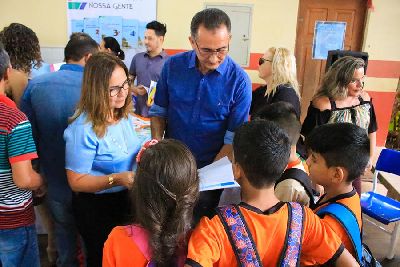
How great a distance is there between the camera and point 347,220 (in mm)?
1199

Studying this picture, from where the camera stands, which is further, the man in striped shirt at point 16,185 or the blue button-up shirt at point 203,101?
the blue button-up shirt at point 203,101

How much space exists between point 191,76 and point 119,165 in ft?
2.12

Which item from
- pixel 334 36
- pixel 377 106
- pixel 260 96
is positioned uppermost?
pixel 334 36

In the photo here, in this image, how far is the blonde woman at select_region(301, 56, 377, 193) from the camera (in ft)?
7.96

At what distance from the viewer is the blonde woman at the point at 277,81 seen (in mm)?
2668

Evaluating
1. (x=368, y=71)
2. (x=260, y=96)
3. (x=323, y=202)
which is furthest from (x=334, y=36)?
(x=323, y=202)

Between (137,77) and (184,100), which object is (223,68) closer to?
(184,100)

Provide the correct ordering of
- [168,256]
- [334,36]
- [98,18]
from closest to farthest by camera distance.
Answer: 1. [168,256]
2. [98,18]
3. [334,36]

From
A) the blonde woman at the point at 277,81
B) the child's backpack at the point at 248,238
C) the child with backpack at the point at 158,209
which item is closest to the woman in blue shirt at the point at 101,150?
the child with backpack at the point at 158,209

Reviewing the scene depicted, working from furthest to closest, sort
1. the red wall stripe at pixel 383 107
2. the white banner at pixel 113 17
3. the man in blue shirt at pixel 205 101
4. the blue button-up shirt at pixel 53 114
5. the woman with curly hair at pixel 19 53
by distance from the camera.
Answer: the red wall stripe at pixel 383 107 < the white banner at pixel 113 17 < the woman with curly hair at pixel 19 53 < the man in blue shirt at pixel 205 101 < the blue button-up shirt at pixel 53 114

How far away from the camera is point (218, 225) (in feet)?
3.26

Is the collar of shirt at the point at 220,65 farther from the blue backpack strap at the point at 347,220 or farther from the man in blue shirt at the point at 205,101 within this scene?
the blue backpack strap at the point at 347,220

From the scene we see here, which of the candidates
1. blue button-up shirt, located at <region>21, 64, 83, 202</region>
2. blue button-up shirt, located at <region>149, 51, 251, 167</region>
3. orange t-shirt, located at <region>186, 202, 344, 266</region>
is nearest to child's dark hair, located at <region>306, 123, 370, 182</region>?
orange t-shirt, located at <region>186, 202, 344, 266</region>

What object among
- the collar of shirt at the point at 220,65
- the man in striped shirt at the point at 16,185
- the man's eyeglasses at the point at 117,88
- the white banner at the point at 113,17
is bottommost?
the man in striped shirt at the point at 16,185
